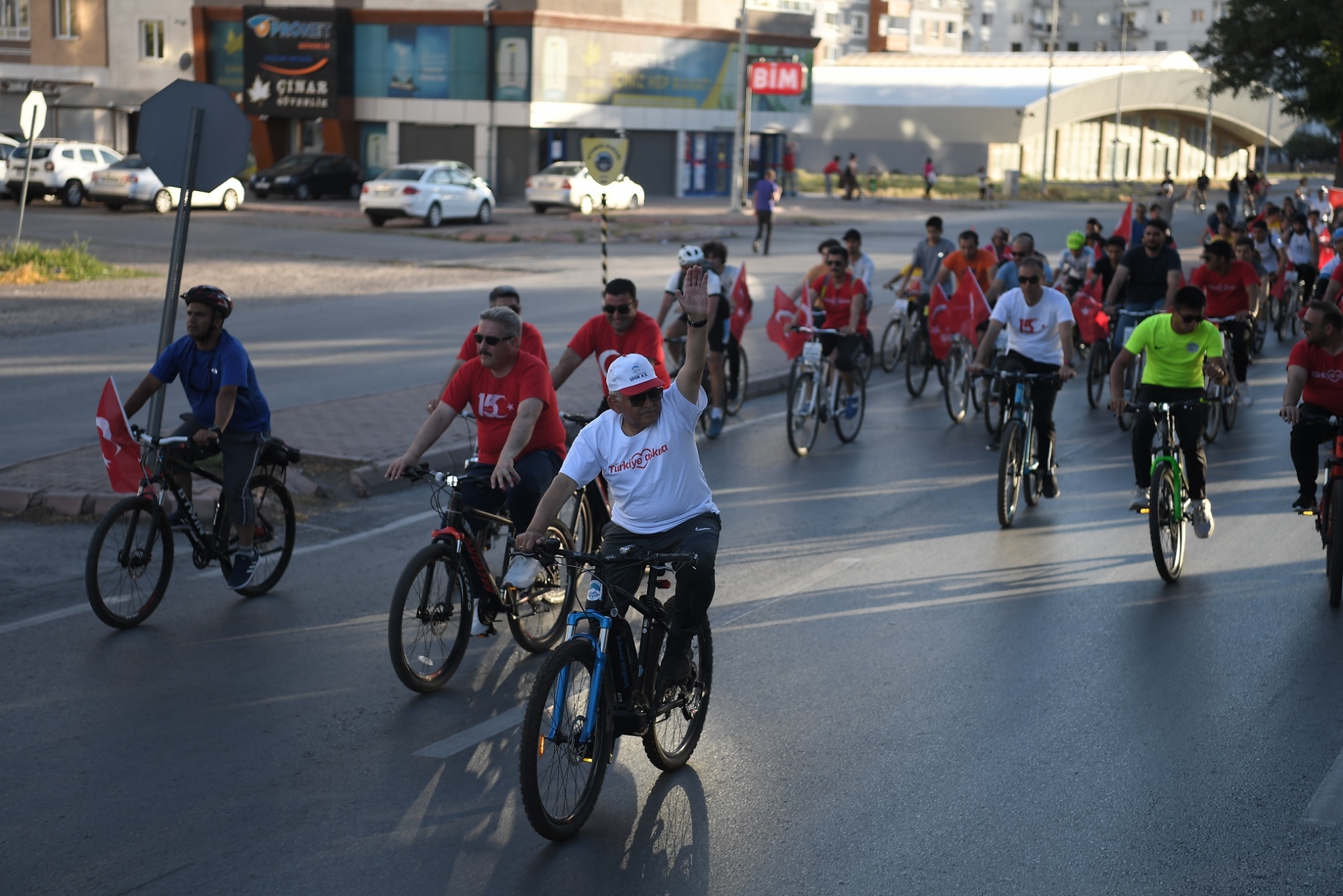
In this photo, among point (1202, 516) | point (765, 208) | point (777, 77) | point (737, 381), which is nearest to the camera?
point (1202, 516)

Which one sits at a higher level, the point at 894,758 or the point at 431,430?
the point at 431,430

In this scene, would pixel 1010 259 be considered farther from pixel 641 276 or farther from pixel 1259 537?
pixel 641 276

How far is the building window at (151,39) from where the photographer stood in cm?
5462

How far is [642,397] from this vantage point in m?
5.45

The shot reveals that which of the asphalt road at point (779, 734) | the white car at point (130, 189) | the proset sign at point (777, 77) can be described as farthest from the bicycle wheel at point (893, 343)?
the proset sign at point (777, 77)

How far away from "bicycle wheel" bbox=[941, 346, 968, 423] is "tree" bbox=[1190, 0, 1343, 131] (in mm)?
24533

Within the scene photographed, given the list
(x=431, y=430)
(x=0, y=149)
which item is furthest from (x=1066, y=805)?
(x=0, y=149)

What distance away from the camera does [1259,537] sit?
9.97 metres

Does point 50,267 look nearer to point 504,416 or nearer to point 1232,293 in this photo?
point 1232,293

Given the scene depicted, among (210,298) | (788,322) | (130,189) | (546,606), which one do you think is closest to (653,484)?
(546,606)

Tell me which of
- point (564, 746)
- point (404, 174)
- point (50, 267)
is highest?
point (404, 174)

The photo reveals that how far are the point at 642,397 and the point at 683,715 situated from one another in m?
1.28

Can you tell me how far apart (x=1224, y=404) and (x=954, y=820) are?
1006 cm

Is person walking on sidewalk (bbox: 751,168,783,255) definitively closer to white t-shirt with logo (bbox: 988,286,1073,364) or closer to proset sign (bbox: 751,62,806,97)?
white t-shirt with logo (bbox: 988,286,1073,364)
